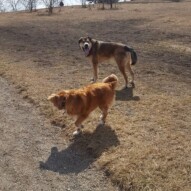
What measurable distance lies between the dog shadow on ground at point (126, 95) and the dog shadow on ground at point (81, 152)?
174 centimetres

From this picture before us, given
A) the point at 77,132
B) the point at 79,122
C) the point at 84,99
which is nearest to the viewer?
the point at 84,99

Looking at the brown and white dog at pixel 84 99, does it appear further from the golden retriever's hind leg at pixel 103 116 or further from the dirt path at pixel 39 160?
the dirt path at pixel 39 160

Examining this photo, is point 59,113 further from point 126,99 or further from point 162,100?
point 162,100

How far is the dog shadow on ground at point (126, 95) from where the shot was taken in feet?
26.1

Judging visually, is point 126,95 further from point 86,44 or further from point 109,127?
point 109,127

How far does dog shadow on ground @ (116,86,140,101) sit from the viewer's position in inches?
313

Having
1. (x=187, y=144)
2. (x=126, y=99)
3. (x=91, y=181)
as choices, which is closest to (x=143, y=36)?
(x=126, y=99)

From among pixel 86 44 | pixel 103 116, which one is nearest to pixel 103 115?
pixel 103 116

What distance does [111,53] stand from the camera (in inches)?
352

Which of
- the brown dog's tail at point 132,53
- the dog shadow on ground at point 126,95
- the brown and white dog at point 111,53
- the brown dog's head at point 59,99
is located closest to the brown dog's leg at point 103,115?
the brown dog's head at point 59,99

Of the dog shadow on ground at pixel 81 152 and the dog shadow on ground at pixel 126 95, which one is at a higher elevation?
the dog shadow on ground at pixel 126 95

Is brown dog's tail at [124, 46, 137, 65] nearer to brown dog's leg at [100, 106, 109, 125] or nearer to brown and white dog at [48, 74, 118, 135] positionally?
brown and white dog at [48, 74, 118, 135]

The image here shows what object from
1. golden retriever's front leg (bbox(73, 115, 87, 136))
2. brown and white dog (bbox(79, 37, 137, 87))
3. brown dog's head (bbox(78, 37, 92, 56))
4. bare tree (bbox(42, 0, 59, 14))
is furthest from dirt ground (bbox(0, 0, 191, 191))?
bare tree (bbox(42, 0, 59, 14))

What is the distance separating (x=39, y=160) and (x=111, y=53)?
13.5ft
